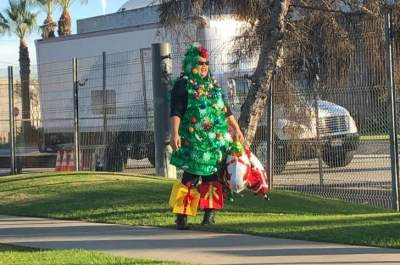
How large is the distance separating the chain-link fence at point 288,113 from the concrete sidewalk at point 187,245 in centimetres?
453

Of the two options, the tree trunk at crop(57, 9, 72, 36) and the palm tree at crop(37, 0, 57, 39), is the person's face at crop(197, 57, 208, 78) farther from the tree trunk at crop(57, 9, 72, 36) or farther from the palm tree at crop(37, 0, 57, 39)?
the palm tree at crop(37, 0, 57, 39)

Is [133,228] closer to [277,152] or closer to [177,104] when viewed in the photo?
[177,104]

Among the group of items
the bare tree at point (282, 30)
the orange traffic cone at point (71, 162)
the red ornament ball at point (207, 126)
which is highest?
the bare tree at point (282, 30)

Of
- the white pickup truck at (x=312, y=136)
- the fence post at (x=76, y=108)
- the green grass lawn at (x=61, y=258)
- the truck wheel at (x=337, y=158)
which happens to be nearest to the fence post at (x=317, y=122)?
→ the white pickup truck at (x=312, y=136)

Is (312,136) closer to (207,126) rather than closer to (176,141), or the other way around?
(207,126)

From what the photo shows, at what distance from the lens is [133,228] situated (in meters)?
9.00

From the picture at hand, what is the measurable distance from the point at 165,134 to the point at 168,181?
4.07 ft

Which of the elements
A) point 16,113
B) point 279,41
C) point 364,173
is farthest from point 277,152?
point 16,113

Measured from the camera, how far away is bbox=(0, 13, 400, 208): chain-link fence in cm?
1215

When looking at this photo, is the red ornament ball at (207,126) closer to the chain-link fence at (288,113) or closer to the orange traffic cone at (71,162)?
the chain-link fence at (288,113)

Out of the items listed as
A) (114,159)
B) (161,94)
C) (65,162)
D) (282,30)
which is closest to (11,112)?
(65,162)

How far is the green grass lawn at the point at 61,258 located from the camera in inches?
269

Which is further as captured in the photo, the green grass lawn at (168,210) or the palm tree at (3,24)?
the palm tree at (3,24)

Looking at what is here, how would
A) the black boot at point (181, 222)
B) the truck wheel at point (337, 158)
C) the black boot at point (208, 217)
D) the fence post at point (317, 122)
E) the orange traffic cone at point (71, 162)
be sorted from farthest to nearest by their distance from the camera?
1. the orange traffic cone at point (71, 162)
2. the fence post at point (317, 122)
3. the truck wheel at point (337, 158)
4. the black boot at point (208, 217)
5. the black boot at point (181, 222)
